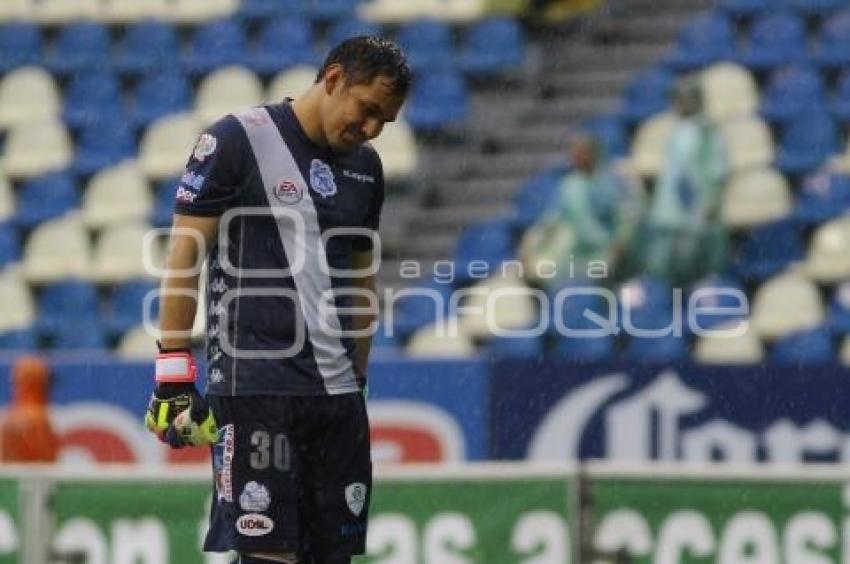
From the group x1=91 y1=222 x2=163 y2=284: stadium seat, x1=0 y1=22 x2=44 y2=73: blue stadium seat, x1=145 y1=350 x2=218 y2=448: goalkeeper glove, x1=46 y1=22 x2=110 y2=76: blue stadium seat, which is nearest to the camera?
x1=145 y1=350 x2=218 y2=448: goalkeeper glove

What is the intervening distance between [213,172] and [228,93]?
8.46 meters

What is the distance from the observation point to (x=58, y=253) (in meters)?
13.6

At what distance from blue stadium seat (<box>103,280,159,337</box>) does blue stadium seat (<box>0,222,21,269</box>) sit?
3.26 feet

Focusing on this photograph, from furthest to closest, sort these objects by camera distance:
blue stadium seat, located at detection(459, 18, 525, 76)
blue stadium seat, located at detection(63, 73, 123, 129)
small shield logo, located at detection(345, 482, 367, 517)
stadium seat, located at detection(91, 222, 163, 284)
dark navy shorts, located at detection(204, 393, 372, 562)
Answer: blue stadium seat, located at detection(63, 73, 123, 129) < blue stadium seat, located at detection(459, 18, 525, 76) < stadium seat, located at detection(91, 222, 163, 284) < small shield logo, located at detection(345, 482, 367, 517) < dark navy shorts, located at detection(204, 393, 372, 562)

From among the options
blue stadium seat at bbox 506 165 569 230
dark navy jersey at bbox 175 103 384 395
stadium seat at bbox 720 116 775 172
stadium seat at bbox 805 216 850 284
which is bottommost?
dark navy jersey at bbox 175 103 384 395

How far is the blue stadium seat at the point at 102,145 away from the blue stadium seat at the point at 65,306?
1.08m

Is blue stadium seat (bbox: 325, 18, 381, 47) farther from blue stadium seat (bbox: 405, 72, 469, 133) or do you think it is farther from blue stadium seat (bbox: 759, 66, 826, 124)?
blue stadium seat (bbox: 759, 66, 826, 124)

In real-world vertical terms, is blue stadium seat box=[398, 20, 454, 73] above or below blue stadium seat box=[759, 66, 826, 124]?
above

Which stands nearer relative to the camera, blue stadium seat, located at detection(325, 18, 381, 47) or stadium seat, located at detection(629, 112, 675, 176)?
stadium seat, located at detection(629, 112, 675, 176)

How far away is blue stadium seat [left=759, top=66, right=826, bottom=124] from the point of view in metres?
12.5

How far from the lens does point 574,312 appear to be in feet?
36.8

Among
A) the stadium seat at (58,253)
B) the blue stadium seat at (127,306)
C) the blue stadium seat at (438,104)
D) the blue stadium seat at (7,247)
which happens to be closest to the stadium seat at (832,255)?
the blue stadium seat at (438,104)

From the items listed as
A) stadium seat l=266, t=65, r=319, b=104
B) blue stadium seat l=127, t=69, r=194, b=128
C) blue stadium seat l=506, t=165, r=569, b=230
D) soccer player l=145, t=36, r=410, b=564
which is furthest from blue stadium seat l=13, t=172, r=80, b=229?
soccer player l=145, t=36, r=410, b=564

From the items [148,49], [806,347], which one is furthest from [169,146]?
[806,347]
